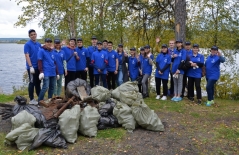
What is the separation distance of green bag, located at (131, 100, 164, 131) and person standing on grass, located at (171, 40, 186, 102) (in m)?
2.75

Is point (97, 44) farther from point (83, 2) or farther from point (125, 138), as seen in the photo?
point (83, 2)

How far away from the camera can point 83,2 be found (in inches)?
518

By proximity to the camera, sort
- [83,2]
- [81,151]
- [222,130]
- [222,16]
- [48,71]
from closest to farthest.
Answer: [81,151] < [222,130] < [48,71] < [222,16] < [83,2]

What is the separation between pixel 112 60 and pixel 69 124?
3639 mm

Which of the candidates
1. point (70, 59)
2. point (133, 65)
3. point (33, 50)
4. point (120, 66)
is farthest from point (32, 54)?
point (133, 65)

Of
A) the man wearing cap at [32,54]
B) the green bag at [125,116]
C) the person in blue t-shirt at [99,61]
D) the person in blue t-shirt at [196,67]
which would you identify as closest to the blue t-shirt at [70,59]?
the person in blue t-shirt at [99,61]

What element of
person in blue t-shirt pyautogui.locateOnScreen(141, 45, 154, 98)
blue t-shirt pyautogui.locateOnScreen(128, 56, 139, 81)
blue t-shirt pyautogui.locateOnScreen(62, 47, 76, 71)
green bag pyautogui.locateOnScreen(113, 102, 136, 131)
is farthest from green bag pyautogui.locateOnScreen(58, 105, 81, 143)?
blue t-shirt pyautogui.locateOnScreen(128, 56, 139, 81)

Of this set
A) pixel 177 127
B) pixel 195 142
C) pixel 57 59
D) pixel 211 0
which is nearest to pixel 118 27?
pixel 211 0

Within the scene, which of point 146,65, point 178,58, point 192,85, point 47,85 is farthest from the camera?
point 146,65

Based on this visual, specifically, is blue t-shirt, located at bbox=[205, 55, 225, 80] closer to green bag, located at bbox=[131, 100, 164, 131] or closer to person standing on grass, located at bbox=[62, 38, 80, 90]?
green bag, located at bbox=[131, 100, 164, 131]

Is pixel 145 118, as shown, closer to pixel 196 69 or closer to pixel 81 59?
pixel 196 69

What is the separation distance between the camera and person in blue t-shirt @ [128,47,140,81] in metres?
8.23

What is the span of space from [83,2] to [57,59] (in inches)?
276

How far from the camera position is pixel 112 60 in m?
7.98
